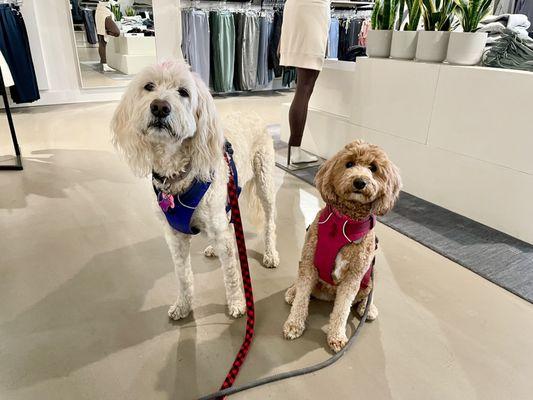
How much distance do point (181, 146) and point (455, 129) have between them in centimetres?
203

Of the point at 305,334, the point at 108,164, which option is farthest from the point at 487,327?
the point at 108,164

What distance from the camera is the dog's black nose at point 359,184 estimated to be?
1325 millimetres

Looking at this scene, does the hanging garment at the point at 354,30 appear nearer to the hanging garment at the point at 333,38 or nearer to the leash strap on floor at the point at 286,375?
the hanging garment at the point at 333,38

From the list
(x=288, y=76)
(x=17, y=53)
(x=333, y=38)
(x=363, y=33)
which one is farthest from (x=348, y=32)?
(x=17, y=53)

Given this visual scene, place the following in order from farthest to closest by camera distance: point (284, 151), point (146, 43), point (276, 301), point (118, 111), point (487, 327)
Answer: point (146, 43)
point (284, 151)
point (276, 301)
point (487, 327)
point (118, 111)

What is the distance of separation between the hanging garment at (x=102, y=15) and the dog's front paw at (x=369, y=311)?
203 inches

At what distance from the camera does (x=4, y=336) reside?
5.22 feet

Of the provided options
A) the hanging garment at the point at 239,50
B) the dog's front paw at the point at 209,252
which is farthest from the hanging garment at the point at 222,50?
the dog's front paw at the point at 209,252

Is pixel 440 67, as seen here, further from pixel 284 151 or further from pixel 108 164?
pixel 108 164

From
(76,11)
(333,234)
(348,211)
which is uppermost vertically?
(76,11)

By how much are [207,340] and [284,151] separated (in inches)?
102

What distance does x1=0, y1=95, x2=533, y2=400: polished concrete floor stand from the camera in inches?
55.5

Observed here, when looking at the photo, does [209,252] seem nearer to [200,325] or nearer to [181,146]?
[200,325]

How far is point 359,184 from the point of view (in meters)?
1.33
